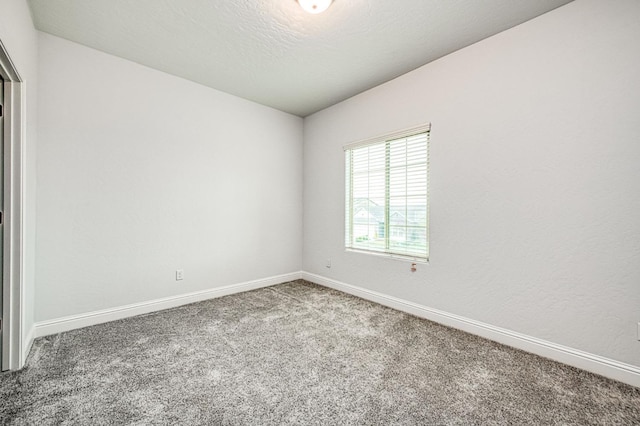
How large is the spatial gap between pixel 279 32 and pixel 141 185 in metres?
2.18

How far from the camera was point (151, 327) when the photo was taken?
2.69 meters

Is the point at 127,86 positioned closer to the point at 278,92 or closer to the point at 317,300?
the point at 278,92

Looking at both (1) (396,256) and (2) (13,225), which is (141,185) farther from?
(1) (396,256)

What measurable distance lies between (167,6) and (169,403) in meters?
2.86

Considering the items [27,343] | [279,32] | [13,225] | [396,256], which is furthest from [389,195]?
[27,343]

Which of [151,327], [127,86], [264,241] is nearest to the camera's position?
[151,327]

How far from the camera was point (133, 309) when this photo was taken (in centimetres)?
296

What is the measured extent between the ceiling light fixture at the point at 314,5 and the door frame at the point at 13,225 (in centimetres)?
210

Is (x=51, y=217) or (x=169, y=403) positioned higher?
(x=51, y=217)

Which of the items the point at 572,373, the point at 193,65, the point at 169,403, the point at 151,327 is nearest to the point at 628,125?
the point at 572,373

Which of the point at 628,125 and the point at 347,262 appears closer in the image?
the point at 628,125

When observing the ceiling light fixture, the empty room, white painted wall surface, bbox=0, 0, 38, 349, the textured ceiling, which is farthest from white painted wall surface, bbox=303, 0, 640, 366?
white painted wall surface, bbox=0, 0, 38, 349

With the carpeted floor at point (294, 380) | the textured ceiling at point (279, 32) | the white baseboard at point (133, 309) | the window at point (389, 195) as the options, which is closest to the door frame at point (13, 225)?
the carpeted floor at point (294, 380)

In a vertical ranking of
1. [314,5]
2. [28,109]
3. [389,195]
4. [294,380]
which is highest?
[314,5]
